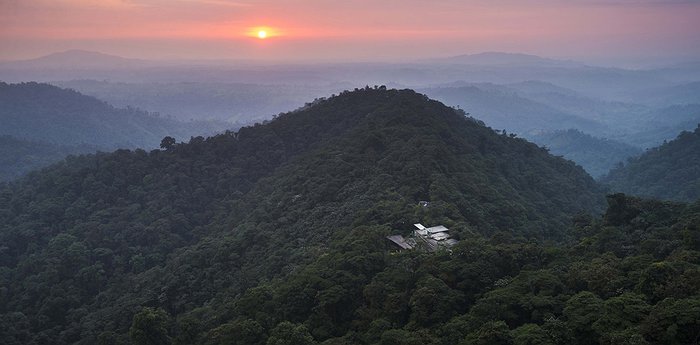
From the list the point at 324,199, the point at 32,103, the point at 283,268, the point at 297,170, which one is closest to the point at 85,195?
the point at 297,170

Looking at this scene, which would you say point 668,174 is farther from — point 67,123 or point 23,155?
point 67,123

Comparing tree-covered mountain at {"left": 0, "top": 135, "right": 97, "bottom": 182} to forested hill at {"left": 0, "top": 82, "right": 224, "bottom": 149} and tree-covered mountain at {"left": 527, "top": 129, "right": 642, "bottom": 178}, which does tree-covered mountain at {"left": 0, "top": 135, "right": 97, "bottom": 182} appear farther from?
tree-covered mountain at {"left": 527, "top": 129, "right": 642, "bottom": 178}

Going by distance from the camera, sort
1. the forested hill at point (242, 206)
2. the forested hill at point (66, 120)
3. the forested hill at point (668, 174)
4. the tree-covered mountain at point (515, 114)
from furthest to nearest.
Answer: the tree-covered mountain at point (515, 114) → the forested hill at point (66, 120) → the forested hill at point (668, 174) → the forested hill at point (242, 206)

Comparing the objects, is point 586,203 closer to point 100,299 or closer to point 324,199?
point 324,199

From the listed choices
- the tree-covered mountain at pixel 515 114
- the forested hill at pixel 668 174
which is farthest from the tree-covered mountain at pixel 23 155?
the tree-covered mountain at pixel 515 114

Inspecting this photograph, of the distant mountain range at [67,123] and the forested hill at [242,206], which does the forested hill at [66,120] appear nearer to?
the distant mountain range at [67,123]

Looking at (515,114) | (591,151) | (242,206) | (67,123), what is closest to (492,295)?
(242,206)

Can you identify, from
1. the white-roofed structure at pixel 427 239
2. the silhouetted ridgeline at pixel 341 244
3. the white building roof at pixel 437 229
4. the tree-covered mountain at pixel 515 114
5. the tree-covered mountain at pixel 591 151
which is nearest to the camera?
the silhouetted ridgeline at pixel 341 244
